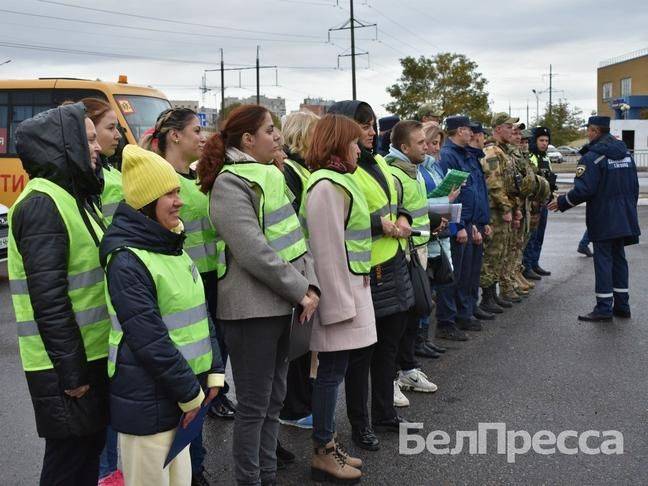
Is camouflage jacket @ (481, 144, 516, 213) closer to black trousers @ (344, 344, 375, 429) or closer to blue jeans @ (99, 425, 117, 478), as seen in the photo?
black trousers @ (344, 344, 375, 429)

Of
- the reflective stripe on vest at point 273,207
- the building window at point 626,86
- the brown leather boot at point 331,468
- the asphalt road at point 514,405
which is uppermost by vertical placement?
the building window at point 626,86

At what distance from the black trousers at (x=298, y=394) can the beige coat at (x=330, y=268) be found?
37.3 inches

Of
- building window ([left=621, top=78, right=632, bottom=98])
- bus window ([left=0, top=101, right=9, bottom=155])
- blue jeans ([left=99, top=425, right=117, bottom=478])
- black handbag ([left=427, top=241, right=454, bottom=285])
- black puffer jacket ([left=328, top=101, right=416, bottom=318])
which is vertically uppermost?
building window ([left=621, top=78, right=632, bottom=98])

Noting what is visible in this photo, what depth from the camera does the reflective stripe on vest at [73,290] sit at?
300 centimetres

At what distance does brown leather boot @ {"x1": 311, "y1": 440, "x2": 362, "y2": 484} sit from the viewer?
412cm

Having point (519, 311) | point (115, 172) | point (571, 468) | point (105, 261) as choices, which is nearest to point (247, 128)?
point (115, 172)

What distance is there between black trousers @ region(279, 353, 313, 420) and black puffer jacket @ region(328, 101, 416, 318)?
81 centimetres

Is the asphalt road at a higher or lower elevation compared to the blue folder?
lower

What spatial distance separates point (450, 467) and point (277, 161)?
6.68 feet

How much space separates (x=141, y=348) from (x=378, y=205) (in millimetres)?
2066

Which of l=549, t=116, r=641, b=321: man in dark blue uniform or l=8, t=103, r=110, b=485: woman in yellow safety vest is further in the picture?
l=549, t=116, r=641, b=321: man in dark blue uniform

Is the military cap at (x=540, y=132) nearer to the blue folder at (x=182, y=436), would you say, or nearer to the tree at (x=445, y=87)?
the blue folder at (x=182, y=436)

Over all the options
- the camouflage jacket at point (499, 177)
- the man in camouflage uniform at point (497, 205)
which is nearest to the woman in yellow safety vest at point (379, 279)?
the man in camouflage uniform at point (497, 205)

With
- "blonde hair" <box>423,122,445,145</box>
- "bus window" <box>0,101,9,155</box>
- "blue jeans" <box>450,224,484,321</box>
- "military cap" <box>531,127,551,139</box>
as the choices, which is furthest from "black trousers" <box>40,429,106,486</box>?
"bus window" <box>0,101,9,155</box>
